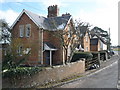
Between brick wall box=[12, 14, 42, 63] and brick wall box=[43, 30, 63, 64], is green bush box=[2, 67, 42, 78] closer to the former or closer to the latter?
brick wall box=[12, 14, 42, 63]

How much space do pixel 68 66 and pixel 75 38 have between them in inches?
255

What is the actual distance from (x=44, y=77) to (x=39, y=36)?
12.2 meters

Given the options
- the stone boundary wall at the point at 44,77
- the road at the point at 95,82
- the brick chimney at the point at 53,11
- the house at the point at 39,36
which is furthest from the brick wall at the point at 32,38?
the road at the point at 95,82

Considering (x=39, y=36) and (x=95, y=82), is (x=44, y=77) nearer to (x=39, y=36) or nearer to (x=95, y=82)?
(x=95, y=82)

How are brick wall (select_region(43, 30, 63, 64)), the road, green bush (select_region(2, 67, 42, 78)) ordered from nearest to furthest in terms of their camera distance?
green bush (select_region(2, 67, 42, 78))
the road
brick wall (select_region(43, 30, 63, 64))

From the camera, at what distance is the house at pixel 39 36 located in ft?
71.1

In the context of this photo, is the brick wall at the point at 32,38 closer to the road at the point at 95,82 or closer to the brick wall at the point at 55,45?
the brick wall at the point at 55,45

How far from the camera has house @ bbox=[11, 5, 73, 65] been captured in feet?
71.1

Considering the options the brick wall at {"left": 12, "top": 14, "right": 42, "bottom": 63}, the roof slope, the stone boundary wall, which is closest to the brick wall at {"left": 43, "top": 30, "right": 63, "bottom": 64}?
the roof slope

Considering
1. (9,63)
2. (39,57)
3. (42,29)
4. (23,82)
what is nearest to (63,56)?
(39,57)

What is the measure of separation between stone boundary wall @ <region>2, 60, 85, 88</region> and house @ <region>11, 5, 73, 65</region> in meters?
8.17

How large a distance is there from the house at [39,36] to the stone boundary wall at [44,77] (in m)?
8.17

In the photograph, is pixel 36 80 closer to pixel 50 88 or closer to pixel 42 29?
pixel 50 88

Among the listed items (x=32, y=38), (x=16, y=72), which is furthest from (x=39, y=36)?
(x=16, y=72)
